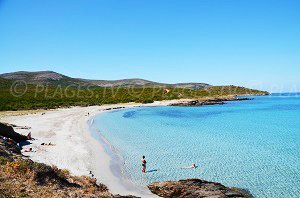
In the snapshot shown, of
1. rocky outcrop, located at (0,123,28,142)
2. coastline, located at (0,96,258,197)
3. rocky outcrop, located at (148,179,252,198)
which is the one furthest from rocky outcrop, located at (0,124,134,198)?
rocky outcrop, located at (0,123,28,142)

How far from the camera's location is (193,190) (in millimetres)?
13586

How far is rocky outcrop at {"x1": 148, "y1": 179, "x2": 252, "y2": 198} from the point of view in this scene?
13.2 metres

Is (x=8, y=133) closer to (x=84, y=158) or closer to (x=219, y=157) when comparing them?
(x=84, y=158)

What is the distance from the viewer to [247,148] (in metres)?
27.2

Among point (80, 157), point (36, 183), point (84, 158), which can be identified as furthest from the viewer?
point (80, 157)

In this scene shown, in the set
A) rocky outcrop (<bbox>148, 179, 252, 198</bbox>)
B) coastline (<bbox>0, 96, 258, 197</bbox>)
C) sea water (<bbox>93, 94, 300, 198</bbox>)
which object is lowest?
sea water (<bbox>93, 94, 300, 198</bbox>)

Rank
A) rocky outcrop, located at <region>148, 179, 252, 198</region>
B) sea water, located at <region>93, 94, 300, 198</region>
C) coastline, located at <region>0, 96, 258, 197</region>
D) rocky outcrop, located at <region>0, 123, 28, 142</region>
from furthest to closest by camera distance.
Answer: rocky outcrop, located at <region>0, 123, 28, 142</region> → sea water, located at <region>93, 94, 300, 198</region> → coastline, located at <region>0, 96, 258, 197</region> → rocky outcrop, located at <region>148, 179, 252, 198</region>

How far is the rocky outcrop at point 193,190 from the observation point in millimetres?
13195

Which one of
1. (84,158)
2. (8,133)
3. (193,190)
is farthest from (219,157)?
(8,133)

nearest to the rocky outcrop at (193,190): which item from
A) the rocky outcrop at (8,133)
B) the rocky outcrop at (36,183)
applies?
the rocky outcrop at (36,183)

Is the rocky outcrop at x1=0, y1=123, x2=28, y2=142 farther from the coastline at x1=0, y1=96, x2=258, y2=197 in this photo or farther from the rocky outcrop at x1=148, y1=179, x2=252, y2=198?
the rocky outcrop at x1=148, y1=179, x2=252, y2=198

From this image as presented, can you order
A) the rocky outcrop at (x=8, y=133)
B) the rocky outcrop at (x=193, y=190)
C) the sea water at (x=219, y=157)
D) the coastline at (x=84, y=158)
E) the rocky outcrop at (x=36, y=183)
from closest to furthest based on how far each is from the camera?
1. the rocky outcrop at (x=36, y=183)
2. the rocky outcrop at (x=193, y=190)
3. the coastline at (x=84, y=158)
4. the sea water at (x=219, y=157)
5. the rocky outcrop at (x=8, y=133)

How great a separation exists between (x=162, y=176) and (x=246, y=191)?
5083 mm

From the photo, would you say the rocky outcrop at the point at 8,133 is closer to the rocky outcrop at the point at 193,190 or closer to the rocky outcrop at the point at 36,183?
the rocky outcrop at the point at 36,183
